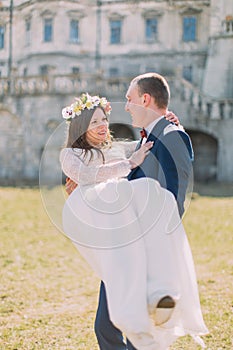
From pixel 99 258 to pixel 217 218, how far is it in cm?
863

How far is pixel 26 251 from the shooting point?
820 cm

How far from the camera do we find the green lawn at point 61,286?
457 centimetres

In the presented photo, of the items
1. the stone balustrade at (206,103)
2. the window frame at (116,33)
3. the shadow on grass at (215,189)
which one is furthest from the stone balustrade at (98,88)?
the window frame at (116,33)

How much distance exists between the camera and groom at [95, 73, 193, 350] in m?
2.98

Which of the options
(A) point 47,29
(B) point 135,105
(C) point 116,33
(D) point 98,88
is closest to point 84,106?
(B) point 135,105

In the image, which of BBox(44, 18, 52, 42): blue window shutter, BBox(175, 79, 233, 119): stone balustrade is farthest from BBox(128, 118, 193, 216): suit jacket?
BBox(44, 18, 52, 42): blue window shutter

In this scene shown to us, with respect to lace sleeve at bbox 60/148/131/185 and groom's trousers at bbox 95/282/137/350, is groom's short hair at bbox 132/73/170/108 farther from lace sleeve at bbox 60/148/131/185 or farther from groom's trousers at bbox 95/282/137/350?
groom's trousers at bbox 95/282/137/350

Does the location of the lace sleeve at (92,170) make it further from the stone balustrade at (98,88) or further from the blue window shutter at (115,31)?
the blue window shutter at (115,31)

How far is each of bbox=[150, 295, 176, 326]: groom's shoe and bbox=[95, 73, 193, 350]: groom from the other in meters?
0.53

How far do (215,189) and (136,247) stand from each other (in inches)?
627

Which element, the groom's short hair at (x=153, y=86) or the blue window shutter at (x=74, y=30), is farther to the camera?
the blue window shutter at (x=74, y=30)

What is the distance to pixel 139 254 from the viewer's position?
284 centimetres

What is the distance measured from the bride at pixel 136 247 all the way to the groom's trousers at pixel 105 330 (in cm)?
35

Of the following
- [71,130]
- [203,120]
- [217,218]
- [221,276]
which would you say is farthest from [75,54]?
[71,130]
